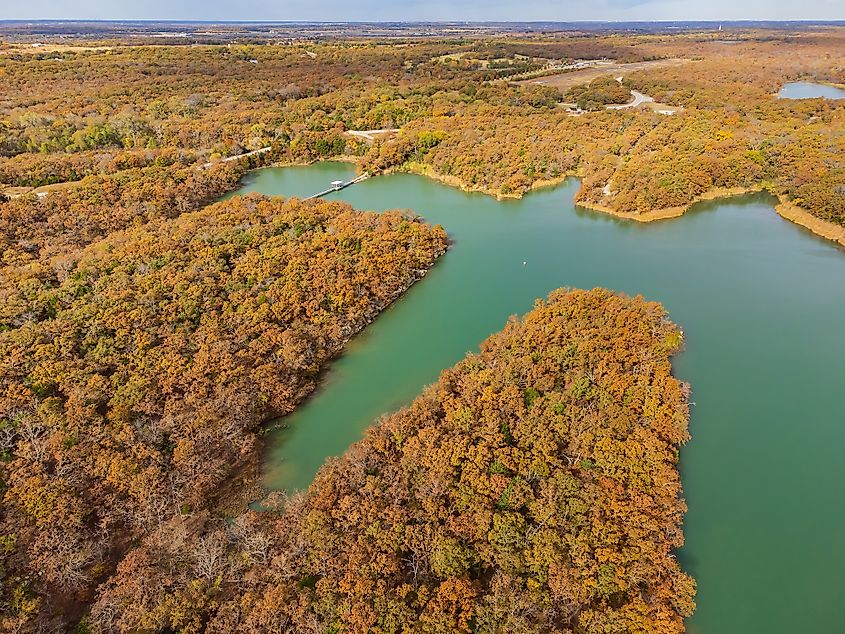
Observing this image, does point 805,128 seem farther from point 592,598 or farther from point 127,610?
point 127,610

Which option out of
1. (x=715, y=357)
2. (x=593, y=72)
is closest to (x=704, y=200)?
(x=715, y=357)

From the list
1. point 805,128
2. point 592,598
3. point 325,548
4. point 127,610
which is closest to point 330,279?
point 325,548

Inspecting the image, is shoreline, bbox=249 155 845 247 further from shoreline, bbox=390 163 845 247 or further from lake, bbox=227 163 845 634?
lake, bbox=227 163 845 634

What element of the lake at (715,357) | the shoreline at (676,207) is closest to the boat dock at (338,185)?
the shoreline at (676,207)

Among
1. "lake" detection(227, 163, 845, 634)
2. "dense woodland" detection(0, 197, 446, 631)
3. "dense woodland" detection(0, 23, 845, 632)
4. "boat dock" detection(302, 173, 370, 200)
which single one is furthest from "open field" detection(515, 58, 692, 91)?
"dense woodland" detection(0, 197, 446, 631)

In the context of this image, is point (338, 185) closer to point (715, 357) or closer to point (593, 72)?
point (715, 357)
